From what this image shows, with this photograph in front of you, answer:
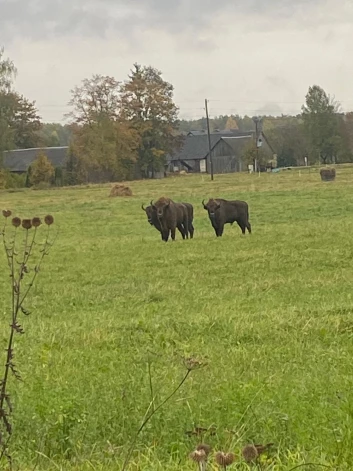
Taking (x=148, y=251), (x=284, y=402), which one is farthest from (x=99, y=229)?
(x=284, y=402)

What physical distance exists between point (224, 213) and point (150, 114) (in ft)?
214

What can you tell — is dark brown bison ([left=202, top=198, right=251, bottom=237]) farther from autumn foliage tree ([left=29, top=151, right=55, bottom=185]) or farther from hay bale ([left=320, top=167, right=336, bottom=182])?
autumn foliage tree ([left=29, top=151, right=55, bottom=185])

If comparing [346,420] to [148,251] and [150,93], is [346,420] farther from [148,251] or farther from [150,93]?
[150,93]

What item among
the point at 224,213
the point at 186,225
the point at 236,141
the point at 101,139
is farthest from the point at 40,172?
the point at 224,213

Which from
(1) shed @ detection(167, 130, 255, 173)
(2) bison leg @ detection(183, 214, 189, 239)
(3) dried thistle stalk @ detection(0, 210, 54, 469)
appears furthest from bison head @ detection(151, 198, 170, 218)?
(1) shed @ detection(167, 130, 255, 173)

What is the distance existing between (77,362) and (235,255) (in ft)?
33.4

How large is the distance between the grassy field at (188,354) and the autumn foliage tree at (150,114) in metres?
68.4

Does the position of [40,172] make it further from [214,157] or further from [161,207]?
[161,207]

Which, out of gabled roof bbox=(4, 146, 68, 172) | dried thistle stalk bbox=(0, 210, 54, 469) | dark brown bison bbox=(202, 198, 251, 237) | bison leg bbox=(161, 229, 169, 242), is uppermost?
gabled roof bbox=(4, 146, 68, 172)

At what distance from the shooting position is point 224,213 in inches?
944

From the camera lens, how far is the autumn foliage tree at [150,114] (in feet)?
284

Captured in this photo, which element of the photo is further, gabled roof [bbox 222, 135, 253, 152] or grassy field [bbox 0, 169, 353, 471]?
gabled roof [bbox 222, 135, 253, 152]

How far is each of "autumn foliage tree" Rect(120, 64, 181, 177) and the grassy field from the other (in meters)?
68.4

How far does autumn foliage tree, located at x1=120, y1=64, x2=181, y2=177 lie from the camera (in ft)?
284
